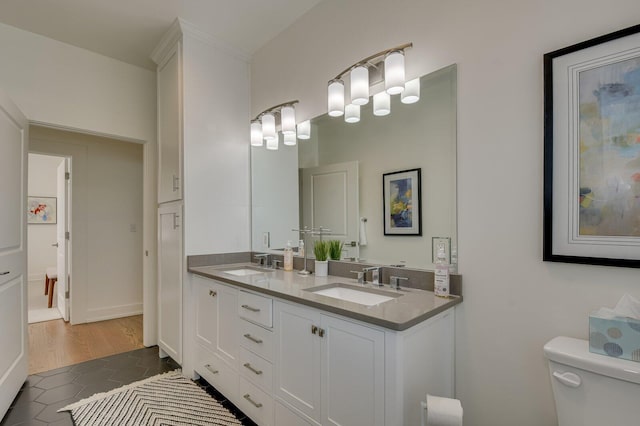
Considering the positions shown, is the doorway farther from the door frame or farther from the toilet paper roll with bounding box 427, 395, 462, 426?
the toilet paper roll with bounding box 427, 395, 462, 426

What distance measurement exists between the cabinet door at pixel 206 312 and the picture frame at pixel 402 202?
1255 millimetres

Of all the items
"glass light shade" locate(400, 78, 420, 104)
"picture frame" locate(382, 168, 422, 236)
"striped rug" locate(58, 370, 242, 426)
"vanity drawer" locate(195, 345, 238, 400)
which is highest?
"glass light shade" locate(400, 78, 420, 104)

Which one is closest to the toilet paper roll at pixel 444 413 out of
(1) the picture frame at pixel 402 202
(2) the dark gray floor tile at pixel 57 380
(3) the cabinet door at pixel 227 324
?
(1) the picture frame at pixel 402 202

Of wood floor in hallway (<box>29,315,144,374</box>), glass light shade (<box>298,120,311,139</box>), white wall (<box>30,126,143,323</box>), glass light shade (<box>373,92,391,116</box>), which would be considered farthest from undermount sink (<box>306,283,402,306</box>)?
white wall (<box>30,126,143,323</box>)

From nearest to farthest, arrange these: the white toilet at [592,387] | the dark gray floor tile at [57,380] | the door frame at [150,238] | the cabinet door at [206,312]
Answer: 1. the white toilet at [592,387]
2. the cabinet door at [206,312]
3. the dark gray floor tile at [57,380]
4. the door frame at [150,238]

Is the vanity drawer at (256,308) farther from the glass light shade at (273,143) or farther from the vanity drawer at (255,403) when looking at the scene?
the glass light shade at (273,143)

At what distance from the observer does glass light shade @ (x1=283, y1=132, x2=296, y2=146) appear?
2.44m

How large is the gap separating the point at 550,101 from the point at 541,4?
0.39 metres

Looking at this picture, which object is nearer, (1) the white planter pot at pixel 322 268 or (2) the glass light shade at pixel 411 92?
(2) the glass light shade at pixel 411 92

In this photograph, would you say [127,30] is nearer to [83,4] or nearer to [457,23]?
[83,4]

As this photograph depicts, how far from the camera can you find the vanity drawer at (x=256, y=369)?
1691 mm

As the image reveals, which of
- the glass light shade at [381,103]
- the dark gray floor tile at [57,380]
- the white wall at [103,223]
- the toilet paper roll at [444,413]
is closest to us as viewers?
the toilet paper roll at [444,413]

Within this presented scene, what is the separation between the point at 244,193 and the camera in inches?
109

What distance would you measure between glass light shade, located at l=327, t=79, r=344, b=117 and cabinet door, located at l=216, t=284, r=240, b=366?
4.17ft
